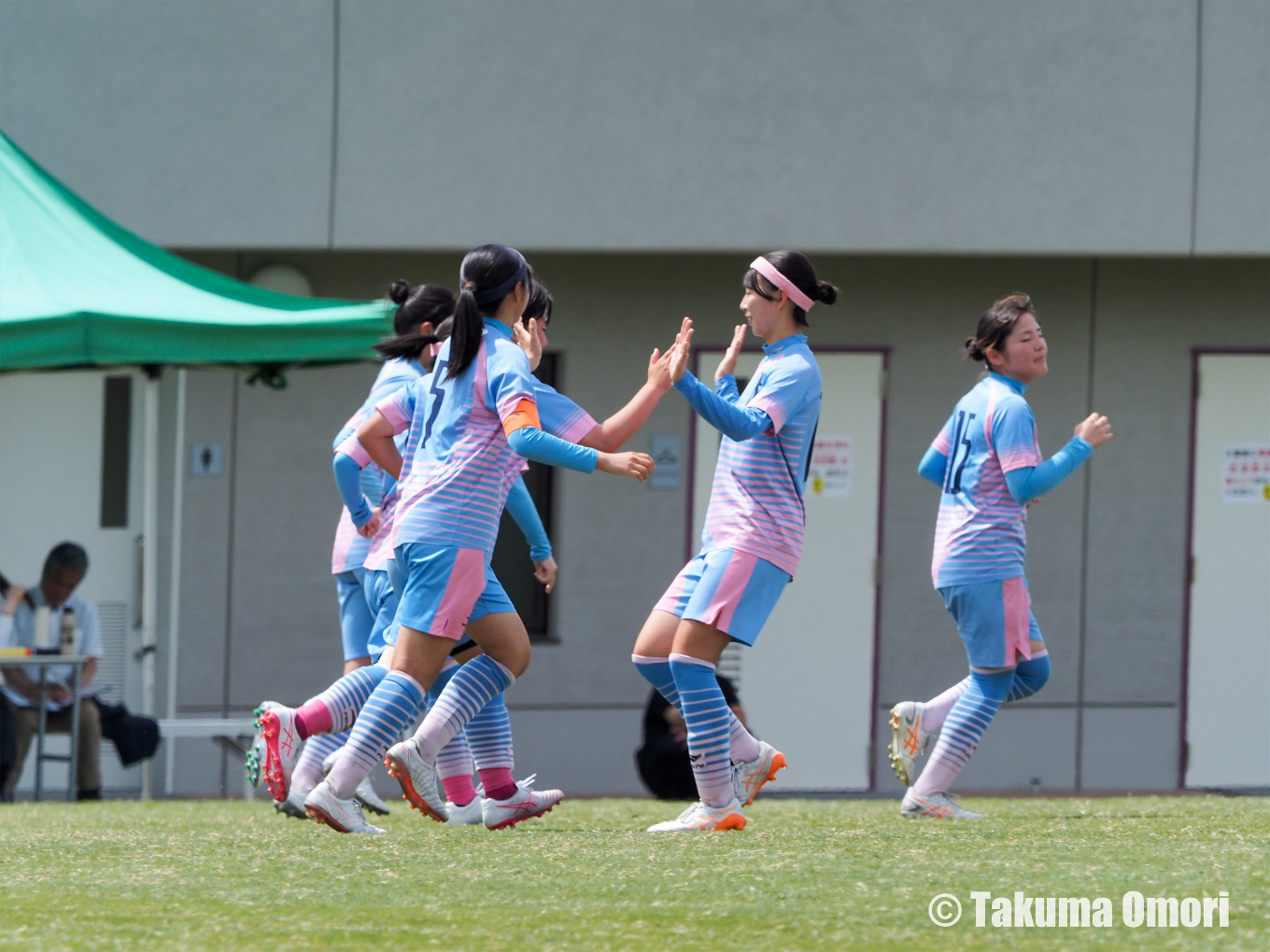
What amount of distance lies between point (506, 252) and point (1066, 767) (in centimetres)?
682

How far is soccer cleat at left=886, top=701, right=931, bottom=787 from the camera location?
5668mm

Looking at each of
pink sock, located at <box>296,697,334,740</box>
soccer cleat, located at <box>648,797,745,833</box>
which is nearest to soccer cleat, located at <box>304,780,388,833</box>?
pink sock, located at <box>296,697,334,740</box>

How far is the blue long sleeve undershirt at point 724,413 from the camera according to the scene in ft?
14.8

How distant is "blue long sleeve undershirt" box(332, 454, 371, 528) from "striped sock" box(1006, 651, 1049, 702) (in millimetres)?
2266

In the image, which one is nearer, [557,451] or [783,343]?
[557,451]

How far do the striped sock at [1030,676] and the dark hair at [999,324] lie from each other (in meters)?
0.99

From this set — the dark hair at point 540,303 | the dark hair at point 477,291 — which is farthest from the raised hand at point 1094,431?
the dark hair at point 477,291

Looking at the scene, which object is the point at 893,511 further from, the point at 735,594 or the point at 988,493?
the point at 735,594

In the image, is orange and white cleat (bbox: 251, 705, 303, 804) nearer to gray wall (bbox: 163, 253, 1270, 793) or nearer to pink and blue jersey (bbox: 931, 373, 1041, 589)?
pink and blue jersey (bbox: 931, 373, 1041, 589)

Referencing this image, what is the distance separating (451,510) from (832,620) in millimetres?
6058

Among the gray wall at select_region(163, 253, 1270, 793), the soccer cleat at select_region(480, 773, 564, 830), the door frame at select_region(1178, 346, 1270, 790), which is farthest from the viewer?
the door frame at select_region(1178, 346, 1270, 790)

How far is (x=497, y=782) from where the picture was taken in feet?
16.9

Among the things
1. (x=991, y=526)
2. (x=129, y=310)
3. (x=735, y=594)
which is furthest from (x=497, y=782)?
(x=129, y=310)

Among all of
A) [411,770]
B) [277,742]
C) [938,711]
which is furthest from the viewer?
[938,711]
